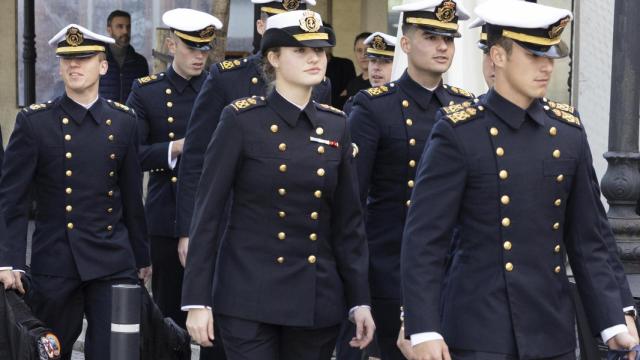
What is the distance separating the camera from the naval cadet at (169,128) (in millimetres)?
8758

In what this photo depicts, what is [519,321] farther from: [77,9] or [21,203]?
[77,9]

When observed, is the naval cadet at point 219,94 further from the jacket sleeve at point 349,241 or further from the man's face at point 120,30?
the man's face at point 120,30

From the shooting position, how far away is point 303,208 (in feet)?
19.3

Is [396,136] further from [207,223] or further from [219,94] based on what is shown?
[207,223]

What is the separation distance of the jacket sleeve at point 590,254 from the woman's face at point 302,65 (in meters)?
1.13

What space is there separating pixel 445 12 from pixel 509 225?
1.97 meters

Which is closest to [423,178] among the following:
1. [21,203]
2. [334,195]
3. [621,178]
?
[334,195]

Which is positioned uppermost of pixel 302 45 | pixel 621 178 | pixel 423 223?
pixel 302 45

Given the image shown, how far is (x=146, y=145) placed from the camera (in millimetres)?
8914

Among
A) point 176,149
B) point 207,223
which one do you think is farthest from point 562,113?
point 176,149

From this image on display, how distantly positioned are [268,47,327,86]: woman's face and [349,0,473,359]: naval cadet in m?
0.98

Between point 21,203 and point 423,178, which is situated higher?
point 423,178

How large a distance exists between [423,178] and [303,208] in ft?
2.72

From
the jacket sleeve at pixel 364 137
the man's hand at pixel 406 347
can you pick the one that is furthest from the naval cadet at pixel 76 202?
the man's hand at pixel 406 347
